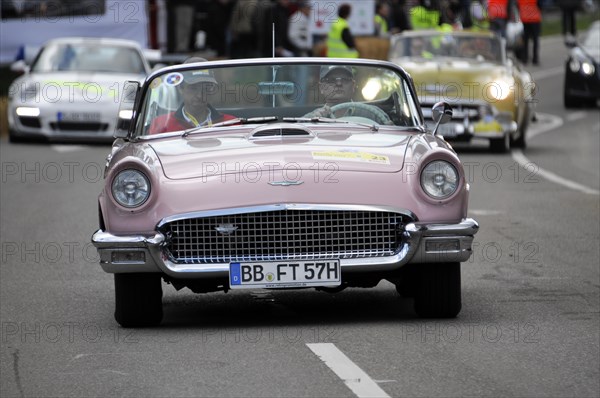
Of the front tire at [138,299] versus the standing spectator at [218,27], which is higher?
the front tire at [138,299]

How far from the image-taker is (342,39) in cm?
2667

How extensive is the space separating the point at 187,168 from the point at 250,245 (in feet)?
1.81

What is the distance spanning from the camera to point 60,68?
75.7ft

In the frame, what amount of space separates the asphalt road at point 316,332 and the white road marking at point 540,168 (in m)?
2.56

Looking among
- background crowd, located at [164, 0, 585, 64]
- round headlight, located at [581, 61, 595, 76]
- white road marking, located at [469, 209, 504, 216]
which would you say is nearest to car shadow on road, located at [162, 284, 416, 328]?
white road marking, located at [469, 209, 504, 216]

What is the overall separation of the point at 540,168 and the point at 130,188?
1132 cm

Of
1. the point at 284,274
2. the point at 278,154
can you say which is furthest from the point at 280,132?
the point at 284,274

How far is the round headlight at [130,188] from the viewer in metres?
8.30

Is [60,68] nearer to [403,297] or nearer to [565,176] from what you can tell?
[565,176]

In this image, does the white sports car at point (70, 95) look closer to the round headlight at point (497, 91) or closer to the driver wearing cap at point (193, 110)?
the round headlight at point (497, 91)

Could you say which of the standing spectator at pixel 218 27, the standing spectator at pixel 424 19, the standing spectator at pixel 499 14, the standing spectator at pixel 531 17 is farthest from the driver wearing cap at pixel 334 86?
the standing spectator at pixel 531 17

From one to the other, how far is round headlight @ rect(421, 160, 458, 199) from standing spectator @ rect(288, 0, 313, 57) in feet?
75.0

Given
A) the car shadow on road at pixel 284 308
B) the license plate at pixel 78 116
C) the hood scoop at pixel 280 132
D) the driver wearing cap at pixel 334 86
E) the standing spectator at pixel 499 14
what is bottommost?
the license plate at pixel 78 116

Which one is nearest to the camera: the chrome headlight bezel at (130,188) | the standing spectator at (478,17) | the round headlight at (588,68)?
the chrome headlight bezel at (130,188)
